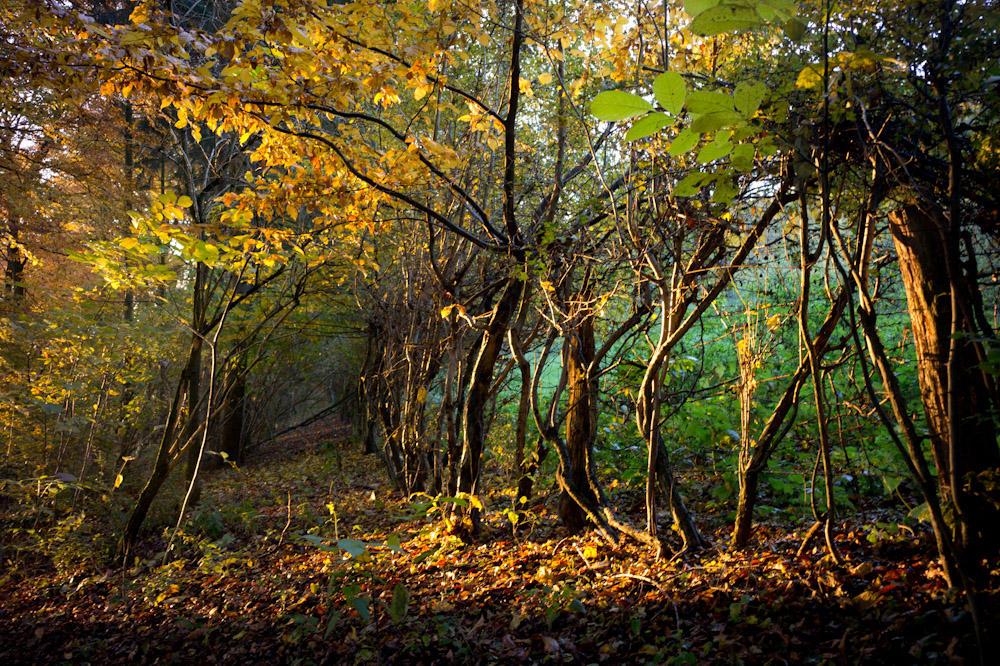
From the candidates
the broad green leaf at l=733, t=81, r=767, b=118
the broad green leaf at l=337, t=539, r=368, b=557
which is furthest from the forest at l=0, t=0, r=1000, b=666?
the broad green leaf at l=337, t=539, r=368, b=557

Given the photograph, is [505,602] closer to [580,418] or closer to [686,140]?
[580,418]

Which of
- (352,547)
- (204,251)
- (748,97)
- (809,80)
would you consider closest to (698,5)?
(748,97)

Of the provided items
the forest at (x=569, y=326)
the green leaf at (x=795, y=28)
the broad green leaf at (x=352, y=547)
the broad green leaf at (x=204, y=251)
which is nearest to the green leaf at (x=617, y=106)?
the forest at (x=569, y=326)

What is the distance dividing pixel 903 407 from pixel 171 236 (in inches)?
156

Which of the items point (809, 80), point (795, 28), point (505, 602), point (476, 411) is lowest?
point (505, 602)

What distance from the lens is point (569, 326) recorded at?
11.9ft

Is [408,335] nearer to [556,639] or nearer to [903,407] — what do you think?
Result: [556,639]

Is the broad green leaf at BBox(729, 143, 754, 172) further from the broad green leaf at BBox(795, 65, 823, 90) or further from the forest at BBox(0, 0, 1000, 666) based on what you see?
the broad green leaf at BBox(795, 65, 823, 90)

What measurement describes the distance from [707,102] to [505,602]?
3208mm

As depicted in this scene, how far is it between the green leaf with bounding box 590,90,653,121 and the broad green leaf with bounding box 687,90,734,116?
8 cm

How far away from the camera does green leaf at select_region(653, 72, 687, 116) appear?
78 cm

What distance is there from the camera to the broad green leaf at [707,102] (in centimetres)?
83

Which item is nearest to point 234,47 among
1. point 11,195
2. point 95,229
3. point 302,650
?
point 302,650

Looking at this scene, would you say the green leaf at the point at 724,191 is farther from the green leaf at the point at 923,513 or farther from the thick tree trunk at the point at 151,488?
the thick tree trunk at the point at 151,488
